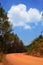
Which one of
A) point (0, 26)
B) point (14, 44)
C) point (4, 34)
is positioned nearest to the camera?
point (0, 26)

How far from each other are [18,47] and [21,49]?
986 millimetres

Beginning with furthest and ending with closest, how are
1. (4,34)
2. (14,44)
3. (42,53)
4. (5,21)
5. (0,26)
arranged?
1. (14,44)
2. (4,34)
3. (5,21)
4. (0,26)
5. (42,53)

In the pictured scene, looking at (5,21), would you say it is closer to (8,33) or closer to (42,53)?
(8,33)

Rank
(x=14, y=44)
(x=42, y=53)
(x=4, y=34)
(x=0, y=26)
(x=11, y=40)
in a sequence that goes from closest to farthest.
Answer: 1. (x=42, y=53)
2. (x=0, y=26)
3. (x=4, y=34)
4. (x=11, y=40)
5. (x=14, y=44)

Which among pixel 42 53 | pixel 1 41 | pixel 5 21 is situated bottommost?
pixel 42 53

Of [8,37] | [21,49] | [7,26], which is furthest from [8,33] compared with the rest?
[21,49]

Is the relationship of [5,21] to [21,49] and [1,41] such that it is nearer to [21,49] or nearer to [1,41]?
[1,41]

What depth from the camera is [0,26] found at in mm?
38312

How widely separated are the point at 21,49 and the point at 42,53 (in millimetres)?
25913

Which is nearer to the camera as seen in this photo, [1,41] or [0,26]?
[0,26]

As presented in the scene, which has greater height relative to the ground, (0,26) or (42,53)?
(0,26)

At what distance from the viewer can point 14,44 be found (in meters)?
54.9

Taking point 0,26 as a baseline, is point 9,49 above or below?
below

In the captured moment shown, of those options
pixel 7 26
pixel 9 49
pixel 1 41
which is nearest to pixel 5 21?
pixel 7 26
